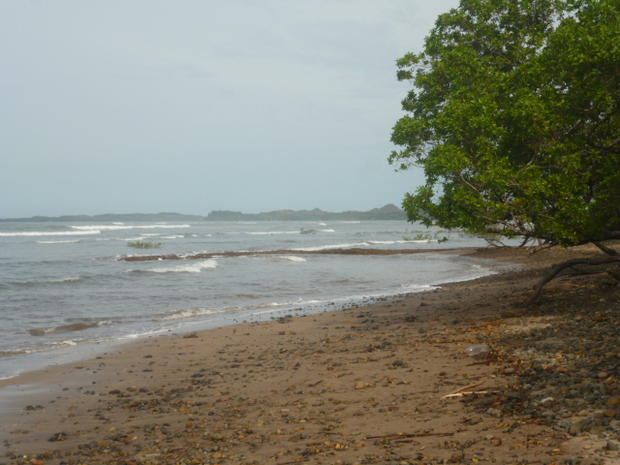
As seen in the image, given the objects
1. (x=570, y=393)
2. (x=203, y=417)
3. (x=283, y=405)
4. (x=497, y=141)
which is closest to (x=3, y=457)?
(x=203, y=417)

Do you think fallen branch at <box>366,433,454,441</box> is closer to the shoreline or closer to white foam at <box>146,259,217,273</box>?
the shoreline

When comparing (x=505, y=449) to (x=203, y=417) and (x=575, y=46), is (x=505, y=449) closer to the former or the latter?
(x=203, y=417)

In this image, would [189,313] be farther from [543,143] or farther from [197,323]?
[543,143]

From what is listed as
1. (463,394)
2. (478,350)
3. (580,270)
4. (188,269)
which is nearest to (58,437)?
(463,394)

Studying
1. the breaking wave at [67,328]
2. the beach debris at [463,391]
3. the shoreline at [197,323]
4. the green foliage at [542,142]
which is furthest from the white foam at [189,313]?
the beach debris at [463,391]

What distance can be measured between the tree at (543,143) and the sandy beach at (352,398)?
2.01 metres

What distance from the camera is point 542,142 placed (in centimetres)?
1159

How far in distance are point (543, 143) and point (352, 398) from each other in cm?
700

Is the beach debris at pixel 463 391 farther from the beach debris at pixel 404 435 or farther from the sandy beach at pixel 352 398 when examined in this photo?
the beach debris at pixel 404 435

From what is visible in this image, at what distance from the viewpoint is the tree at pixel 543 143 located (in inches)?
413

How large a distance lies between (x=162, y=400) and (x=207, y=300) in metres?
13.7

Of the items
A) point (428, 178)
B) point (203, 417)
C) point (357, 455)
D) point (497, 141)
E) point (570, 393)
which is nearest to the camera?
point (357, 455)

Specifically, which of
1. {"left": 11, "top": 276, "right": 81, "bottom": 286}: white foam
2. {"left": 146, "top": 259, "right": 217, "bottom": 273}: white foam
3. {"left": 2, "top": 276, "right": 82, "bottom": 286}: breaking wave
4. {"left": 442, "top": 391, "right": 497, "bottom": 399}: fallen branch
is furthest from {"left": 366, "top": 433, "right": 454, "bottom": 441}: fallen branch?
{"left": 146, "top": 259, "right": 217, "bottom": 273}: white foam

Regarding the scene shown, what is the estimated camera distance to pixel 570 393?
20.1ft
